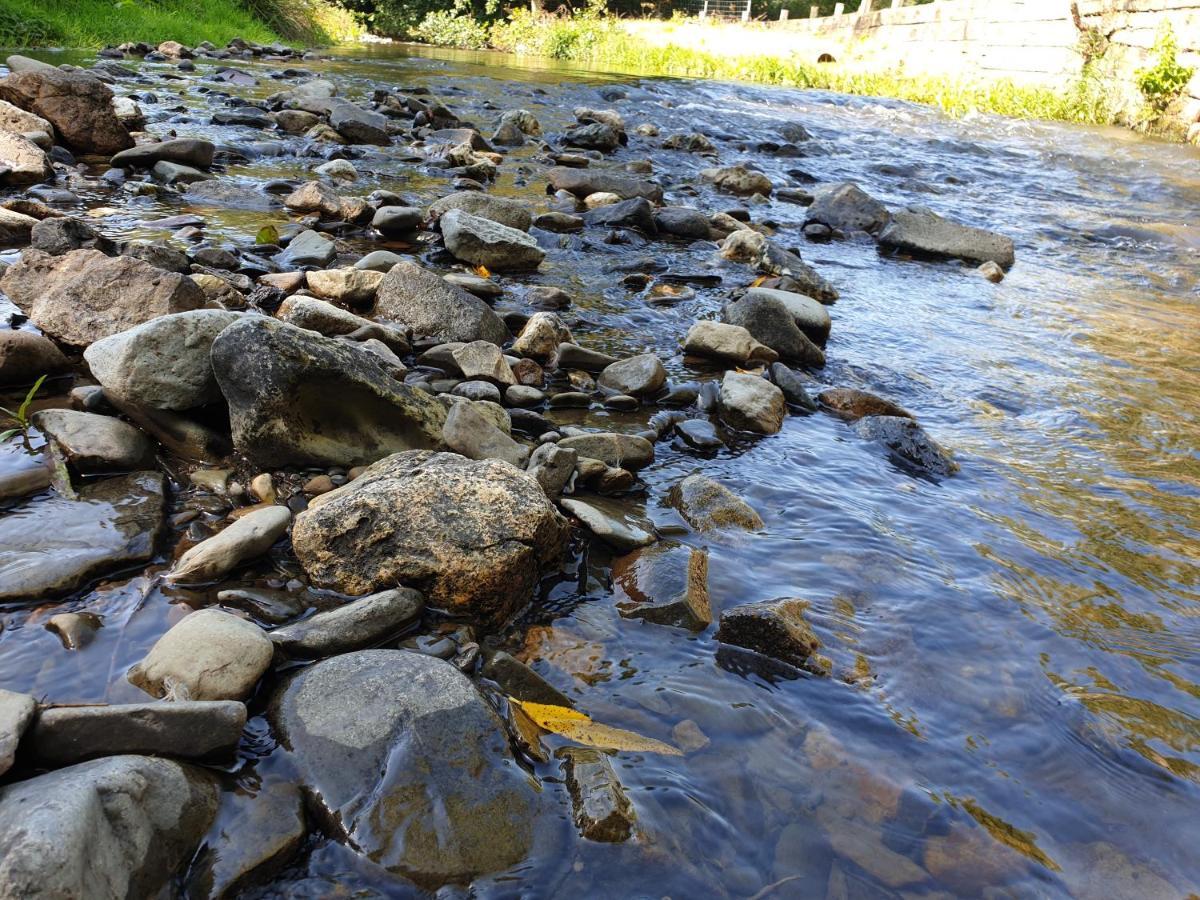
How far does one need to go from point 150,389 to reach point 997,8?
2037cm

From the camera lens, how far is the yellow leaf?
1.94 meters

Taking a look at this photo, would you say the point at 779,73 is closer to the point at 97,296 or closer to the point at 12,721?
the point at 97,296

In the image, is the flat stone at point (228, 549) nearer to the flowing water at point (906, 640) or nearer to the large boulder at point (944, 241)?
the flowing water at point (906, 640)

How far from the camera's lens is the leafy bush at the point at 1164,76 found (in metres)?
12.1

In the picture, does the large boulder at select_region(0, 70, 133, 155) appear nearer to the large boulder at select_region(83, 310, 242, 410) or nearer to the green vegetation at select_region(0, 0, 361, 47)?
the large boulder at select_region(83, 310, 242, 410)

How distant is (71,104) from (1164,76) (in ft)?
47.7

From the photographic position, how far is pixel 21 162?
19.0 ft

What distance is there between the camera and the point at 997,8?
17609mm

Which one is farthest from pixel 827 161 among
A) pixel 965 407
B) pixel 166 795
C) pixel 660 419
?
pixel 166 795

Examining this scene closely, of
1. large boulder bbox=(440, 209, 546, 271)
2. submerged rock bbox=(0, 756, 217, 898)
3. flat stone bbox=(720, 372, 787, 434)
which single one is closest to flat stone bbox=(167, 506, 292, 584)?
submerged rock bbox=(0, 756, 217, 898)

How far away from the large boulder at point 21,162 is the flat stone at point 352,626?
17.6ft

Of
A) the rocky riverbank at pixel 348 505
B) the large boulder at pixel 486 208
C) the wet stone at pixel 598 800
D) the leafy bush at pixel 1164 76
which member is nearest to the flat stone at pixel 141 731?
the rocky riverbank at pixel 348 505

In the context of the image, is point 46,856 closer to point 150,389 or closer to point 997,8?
point 150,389

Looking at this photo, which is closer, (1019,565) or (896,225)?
(1019,565)
